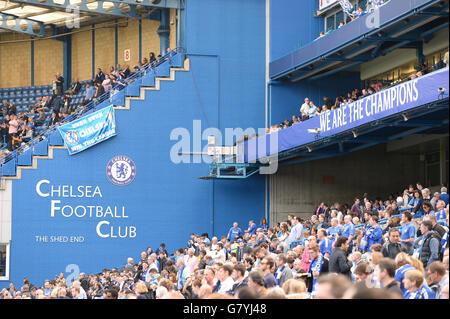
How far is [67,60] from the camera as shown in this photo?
36.5 metres

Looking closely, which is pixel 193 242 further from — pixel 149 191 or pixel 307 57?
pixel 307 57

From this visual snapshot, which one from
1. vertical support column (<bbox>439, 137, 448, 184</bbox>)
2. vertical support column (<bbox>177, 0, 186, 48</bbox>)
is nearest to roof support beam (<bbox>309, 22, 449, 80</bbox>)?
vertical support column (<bbox>439, 137, 448, 184</bbox>)

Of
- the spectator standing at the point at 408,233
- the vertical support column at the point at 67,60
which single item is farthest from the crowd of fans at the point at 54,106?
the spectator standing at the point at 408,233

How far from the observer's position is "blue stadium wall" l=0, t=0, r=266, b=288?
27391 millimetres

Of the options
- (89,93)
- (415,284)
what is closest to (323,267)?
(415,284)

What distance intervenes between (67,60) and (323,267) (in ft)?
82.9

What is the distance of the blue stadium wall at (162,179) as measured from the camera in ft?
89.9

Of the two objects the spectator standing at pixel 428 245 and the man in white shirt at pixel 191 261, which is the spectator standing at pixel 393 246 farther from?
the man in white shirt at pixel 191 261

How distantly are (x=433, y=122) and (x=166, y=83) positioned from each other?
10510 mm

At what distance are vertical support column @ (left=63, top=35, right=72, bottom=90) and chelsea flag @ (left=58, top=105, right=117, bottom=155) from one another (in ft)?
27.6

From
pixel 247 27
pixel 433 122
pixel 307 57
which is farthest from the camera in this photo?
pixel 247 27

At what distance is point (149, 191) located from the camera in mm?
28406

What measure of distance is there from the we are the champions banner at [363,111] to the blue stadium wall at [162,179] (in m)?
2.27

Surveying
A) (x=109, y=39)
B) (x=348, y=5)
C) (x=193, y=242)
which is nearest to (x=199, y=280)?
(x=193, y=242)
